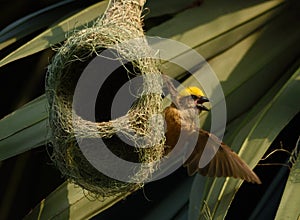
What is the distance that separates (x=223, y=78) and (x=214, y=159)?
15.1 inches

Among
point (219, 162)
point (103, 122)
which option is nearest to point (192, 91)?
point (219, 162)

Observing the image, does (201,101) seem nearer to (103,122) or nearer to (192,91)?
(192,91)

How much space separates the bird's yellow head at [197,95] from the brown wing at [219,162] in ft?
0.31

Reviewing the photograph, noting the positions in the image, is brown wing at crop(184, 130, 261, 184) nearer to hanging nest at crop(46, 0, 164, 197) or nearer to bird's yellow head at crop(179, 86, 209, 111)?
bird's yellow head at crop(179, 86, 209, 111)

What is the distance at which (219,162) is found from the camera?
2.50 m

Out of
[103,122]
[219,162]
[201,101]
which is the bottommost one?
[219,162]

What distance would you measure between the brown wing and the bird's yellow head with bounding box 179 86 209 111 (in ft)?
0.31

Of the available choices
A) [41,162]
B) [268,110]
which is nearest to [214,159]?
[268,110]

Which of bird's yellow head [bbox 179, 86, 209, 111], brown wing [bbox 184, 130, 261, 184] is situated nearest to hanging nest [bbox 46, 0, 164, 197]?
brown wing [bbox 184, 130, 261, 184]

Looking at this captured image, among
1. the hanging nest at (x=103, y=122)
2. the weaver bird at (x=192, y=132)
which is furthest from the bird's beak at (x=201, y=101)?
the hanging nest at (x=103, y=122)

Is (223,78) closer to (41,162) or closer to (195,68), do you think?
(195,68)

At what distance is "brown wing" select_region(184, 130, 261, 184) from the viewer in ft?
7.77

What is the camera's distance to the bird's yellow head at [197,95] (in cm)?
266

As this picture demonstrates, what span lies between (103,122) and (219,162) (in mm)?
410
